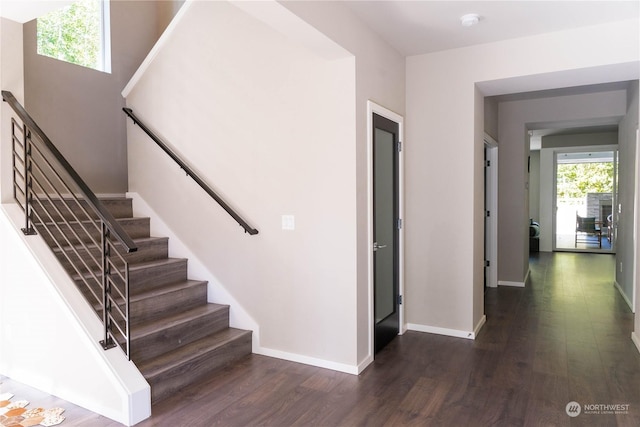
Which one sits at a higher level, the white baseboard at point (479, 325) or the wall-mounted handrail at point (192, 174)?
the wall-mounted handrail at point (192, 174)

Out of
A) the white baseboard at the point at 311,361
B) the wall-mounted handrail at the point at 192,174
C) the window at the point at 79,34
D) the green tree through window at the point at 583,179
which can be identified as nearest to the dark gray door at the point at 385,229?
the white baseboard at the point at 311,361

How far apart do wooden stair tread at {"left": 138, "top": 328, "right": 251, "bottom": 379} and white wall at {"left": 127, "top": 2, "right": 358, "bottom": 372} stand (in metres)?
0.26

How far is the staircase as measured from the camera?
2955mm

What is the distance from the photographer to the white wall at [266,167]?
3.27 m

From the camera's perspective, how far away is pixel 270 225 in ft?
11.7

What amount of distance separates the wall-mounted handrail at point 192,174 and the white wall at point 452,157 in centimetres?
169

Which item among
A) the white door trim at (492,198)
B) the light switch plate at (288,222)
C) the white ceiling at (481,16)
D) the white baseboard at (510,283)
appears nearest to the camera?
the white ceiling at (481,16)

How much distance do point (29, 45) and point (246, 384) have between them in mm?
3797

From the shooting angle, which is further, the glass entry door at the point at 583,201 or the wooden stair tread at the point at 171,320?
the glass entry door at the point at 583,201

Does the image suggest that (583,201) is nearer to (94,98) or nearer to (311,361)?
(311,361)

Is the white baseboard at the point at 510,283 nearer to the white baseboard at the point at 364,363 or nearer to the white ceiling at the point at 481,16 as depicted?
the white baseboard at the point at 364,363

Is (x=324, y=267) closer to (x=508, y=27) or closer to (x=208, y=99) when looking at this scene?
(x=208, y=99)

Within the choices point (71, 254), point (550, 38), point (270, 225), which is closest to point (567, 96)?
point (550, 38)

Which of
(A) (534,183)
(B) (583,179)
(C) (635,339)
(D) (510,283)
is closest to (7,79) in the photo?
(C) (635,339)
